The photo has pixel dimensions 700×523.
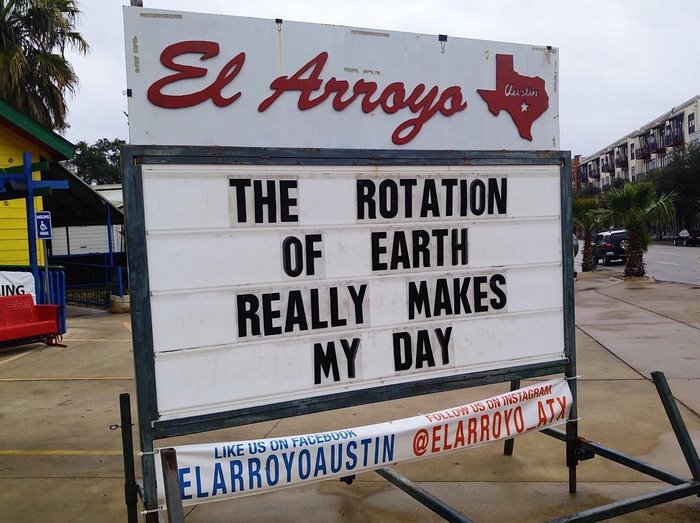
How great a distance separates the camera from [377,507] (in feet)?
14.1

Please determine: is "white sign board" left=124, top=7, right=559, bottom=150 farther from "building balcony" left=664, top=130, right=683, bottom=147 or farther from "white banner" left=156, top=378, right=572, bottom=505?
"building balcony" left=664, top=130, right=683, bottom=147

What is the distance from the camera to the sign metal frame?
305cm

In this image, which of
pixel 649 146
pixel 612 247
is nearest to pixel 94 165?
pixel 612 247

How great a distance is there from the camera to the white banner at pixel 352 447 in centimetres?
317

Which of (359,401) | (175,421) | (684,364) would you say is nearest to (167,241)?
(175,421)

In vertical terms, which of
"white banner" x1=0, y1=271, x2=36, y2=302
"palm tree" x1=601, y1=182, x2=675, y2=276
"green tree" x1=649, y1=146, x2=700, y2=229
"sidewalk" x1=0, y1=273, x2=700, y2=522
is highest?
"green tree" x1=649, y1=146, x2=700, y2=229

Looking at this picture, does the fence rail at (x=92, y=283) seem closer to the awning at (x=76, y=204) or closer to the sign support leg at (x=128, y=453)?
the awning at (x=76, y=204)

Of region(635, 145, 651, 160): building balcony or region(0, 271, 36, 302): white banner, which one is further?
region(635, 145, 651, 160): building balcony

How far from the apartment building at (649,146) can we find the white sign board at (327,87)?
6723 cm

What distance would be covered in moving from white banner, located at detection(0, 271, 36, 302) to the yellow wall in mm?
3038

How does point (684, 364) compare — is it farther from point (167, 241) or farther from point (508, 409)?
point (167, 241)

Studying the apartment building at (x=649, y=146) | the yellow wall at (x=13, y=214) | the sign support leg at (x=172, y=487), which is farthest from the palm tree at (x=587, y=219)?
the apartment building at (x=649, y=146)

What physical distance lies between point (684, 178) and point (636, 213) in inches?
1758

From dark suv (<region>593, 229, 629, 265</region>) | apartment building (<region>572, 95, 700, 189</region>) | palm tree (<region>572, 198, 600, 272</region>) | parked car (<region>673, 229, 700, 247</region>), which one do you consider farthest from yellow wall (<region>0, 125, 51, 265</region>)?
apartment building (<region>572, 95, 700, 189</region>)
